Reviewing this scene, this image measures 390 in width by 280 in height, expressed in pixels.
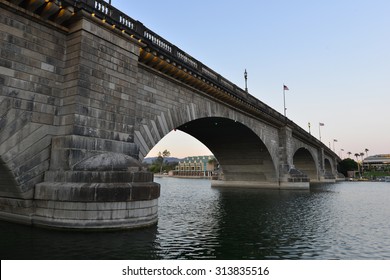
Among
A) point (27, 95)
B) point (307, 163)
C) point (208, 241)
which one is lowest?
point (208, 241)

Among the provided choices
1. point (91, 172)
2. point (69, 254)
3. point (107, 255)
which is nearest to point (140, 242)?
point (107, 255)

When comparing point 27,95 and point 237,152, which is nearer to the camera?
point 27,95

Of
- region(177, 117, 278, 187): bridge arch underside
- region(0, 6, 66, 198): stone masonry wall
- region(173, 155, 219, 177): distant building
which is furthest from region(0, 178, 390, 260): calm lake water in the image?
region(173, 155, 219, 177): distant building

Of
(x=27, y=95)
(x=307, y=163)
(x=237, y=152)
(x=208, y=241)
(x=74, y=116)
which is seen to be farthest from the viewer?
(x=307, y=163)

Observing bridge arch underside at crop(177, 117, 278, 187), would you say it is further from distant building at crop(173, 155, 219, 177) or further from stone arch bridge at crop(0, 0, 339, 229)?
distant building at crop(173, 155, 219, 177)

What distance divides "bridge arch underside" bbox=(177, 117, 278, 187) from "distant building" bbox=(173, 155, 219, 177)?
330ft

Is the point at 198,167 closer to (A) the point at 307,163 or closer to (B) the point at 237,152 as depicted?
(A) the point at 307,163

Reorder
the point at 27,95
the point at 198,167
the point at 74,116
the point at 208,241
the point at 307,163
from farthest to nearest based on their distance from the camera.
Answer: the point at 198,167
the point at 307,163
the point at 74,116
the point at 27,95
the point at 208,241

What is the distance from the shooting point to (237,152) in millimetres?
48219

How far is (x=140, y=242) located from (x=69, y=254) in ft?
8.91

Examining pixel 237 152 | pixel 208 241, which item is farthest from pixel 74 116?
pixel 237 152

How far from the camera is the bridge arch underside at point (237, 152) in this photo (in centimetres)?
3841

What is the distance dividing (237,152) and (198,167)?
118 m

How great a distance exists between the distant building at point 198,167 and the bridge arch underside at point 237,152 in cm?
10066
